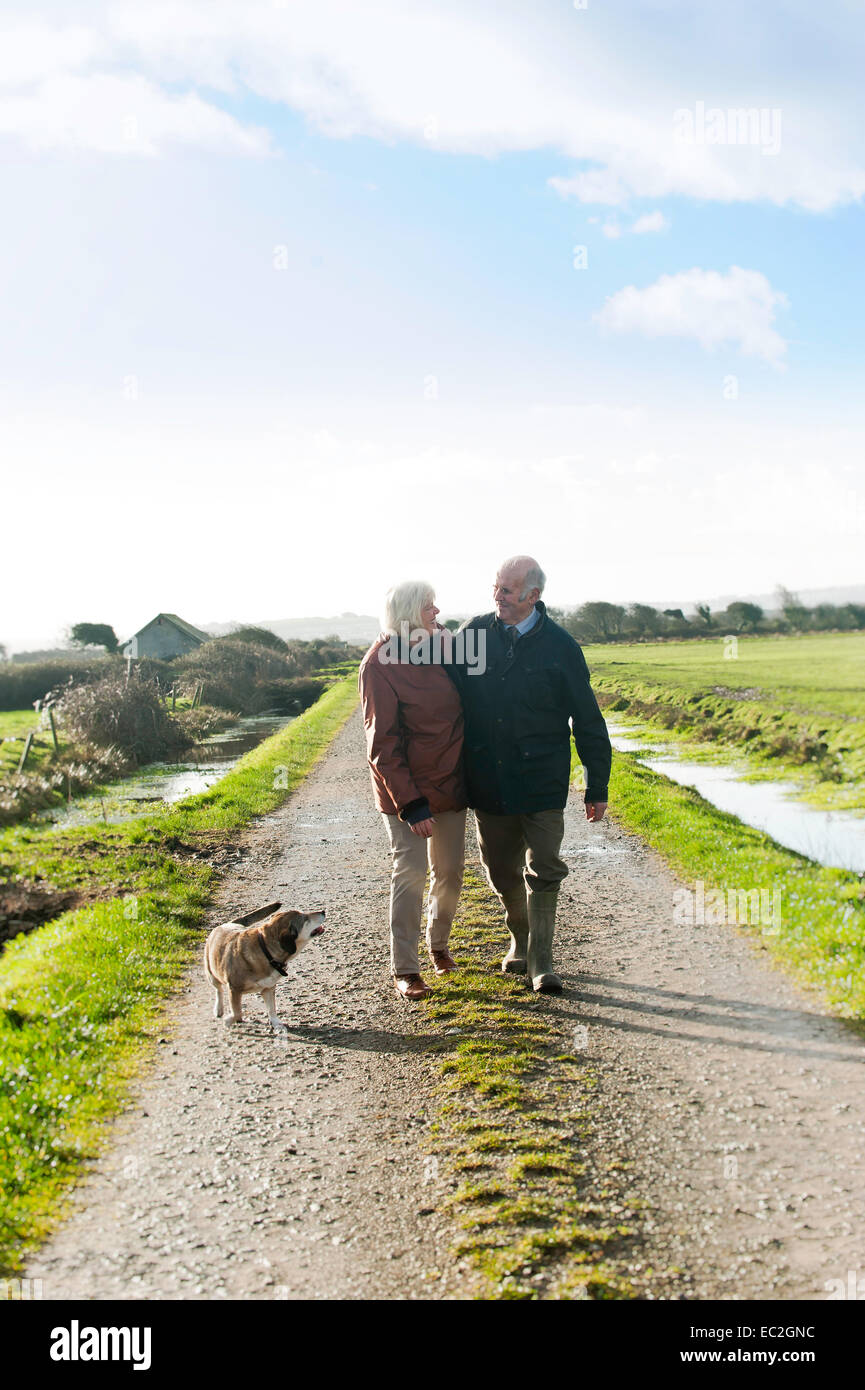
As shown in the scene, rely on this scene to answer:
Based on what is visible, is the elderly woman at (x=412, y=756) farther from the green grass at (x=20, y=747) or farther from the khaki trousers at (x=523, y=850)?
the green grass at (x=20, y=747)

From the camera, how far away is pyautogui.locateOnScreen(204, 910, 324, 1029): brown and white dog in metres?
5.62

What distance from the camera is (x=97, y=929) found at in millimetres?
7711

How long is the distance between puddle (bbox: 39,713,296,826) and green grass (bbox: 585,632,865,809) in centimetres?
1160

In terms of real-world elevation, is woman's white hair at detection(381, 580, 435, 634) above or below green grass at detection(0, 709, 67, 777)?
above

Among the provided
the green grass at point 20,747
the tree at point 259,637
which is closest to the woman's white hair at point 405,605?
the green grass at point 20,747

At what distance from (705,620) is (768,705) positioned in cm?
4328

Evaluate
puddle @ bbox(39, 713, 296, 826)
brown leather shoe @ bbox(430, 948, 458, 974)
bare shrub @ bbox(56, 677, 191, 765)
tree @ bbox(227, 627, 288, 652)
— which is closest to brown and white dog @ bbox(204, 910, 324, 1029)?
brown leather shoe @ bbox(430, 948, 458, 974)

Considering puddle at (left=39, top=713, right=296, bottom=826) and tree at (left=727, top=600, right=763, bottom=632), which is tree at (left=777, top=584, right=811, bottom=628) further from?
puddle at (left=39, top=713, right=296, bottom=826)

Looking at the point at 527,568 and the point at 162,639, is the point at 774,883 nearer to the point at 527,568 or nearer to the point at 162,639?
the point at 527,568

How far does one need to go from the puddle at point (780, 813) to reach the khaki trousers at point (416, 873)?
5443 mm

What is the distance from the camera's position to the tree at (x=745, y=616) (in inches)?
2520

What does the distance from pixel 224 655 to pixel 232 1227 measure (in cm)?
4471

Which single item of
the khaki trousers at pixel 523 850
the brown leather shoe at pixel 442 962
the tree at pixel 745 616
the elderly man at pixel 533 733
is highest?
the tree at pixel 745 616
